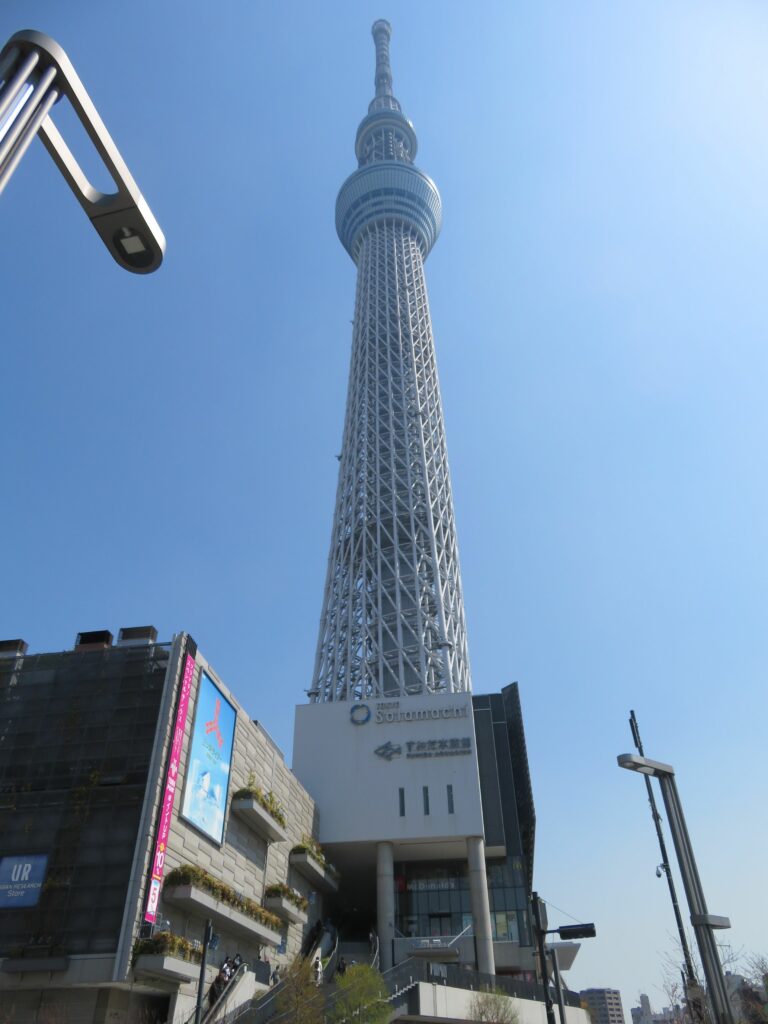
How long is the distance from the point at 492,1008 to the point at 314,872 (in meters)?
15.6

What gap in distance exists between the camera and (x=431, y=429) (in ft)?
330

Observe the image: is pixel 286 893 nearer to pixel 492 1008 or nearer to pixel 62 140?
pixel 492 1008

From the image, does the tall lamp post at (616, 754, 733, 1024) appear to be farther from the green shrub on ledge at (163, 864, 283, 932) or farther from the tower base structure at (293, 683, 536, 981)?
the tower base structure at (293, 683, 536, 981)

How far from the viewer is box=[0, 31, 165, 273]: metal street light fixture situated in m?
5.39

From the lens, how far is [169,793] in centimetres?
3095

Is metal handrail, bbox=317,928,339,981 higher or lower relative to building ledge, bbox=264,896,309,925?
lower

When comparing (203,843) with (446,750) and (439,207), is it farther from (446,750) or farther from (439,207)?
(439,207)

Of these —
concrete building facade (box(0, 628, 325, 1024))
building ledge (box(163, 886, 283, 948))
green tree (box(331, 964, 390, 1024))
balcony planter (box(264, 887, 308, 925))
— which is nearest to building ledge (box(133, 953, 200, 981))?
concrete building facade (box(0, 628, 325, 1024))

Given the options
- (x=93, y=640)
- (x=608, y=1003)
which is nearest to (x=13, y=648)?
(x=93, y=640)

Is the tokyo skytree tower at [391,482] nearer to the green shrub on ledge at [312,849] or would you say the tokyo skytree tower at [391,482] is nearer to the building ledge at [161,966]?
the green shrub on ledge at [312,849]

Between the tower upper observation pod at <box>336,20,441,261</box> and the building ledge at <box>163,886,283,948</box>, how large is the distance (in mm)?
104920

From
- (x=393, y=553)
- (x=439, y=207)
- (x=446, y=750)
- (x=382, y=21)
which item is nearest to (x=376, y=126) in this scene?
(x=439, y=207)

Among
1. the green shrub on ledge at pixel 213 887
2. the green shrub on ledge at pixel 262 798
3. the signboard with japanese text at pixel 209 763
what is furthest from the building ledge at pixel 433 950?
the signboard with japanese text at pixel 209 763

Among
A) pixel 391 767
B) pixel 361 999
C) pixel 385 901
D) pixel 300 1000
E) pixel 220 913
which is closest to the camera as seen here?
pixel 300 1000
